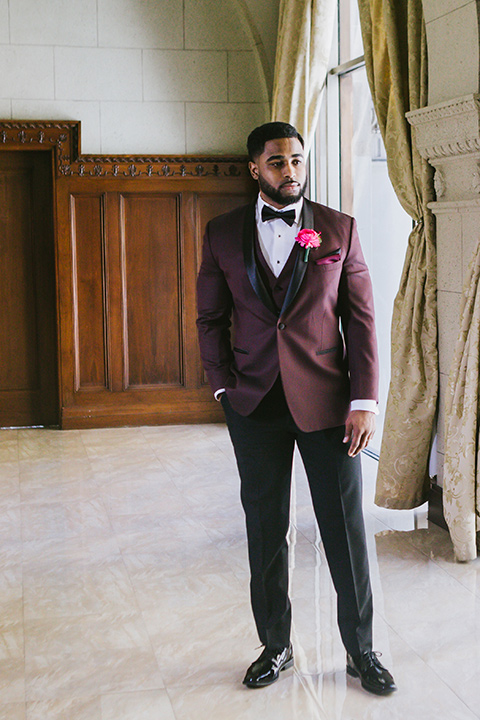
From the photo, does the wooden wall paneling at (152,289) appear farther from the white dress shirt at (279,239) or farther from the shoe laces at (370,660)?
the shoe laces at (370,660)

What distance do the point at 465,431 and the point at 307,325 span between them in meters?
1.47

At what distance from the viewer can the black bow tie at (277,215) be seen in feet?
8.37

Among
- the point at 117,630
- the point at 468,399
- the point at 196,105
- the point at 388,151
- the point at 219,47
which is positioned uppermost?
the point at 219,47

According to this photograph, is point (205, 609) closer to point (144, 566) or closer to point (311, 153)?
point (144, 566)

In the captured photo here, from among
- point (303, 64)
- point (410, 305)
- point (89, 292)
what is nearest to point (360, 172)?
point (303, 64)

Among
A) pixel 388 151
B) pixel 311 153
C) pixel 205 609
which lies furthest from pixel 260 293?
pixel 311 153

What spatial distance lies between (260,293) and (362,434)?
0.50 m

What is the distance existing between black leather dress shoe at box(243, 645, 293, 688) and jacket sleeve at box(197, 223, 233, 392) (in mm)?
848

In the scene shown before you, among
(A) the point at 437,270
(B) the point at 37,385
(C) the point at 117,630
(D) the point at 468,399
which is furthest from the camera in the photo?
(B) the point at 37,385

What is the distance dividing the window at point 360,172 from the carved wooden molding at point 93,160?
0.81 m

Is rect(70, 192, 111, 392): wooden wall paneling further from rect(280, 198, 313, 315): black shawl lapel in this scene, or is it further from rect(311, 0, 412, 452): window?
rect(280, 198, 313, 315): black shawl lapel

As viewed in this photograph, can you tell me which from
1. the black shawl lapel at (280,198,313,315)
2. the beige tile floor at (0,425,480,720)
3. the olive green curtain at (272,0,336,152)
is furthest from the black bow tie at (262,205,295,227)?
the olive green curtain at (272,0,336,152)

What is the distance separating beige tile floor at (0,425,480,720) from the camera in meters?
→ 2.62

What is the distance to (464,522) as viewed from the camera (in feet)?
12.2
